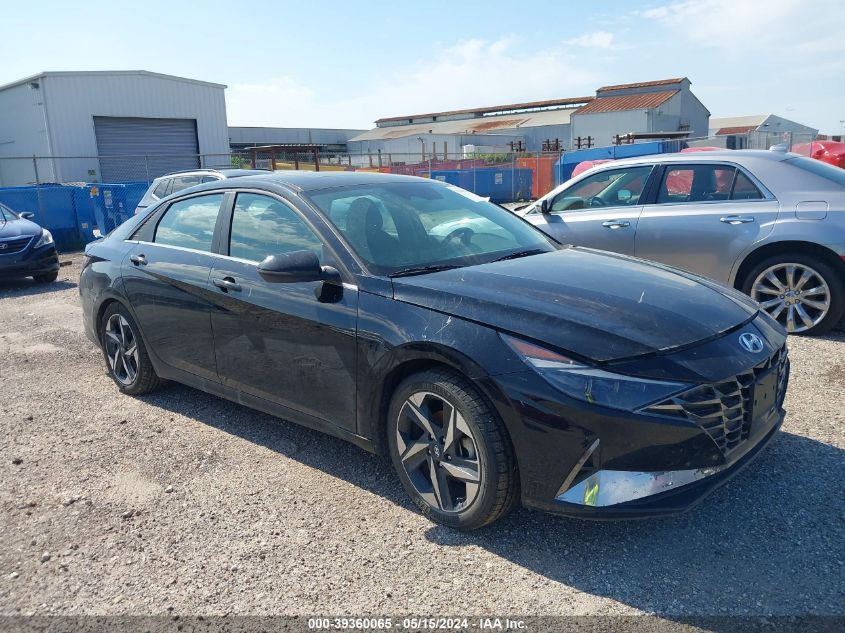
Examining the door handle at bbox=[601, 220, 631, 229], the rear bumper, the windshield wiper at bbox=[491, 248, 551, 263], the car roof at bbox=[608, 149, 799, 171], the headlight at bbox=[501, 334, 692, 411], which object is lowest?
the rear bumper

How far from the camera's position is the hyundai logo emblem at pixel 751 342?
3.05 metres

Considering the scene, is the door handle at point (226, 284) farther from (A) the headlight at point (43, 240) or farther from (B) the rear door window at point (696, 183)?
(A) the headlight at point (43, 240)

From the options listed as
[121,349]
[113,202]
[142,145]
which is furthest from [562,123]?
[121,349]

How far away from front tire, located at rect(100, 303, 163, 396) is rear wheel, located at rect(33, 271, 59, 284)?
6.91 m

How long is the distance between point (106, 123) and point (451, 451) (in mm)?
25848

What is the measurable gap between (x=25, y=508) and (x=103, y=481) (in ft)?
1.32

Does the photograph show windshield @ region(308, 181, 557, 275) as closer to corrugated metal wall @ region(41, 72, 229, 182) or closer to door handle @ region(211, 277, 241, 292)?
door handle @ region(211, 277, 241, 292)

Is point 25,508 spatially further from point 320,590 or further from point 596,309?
point 596,309

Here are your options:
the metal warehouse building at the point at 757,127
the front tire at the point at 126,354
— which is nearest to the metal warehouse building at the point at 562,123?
the metal warehouse building at the point at 757,127

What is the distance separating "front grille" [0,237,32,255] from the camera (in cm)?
1056

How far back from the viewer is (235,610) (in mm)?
2734

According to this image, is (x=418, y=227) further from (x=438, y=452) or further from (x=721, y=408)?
(x=721, y=408)

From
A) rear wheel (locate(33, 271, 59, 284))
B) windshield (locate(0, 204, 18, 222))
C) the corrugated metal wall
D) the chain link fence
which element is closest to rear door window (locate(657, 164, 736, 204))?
the chain link fence

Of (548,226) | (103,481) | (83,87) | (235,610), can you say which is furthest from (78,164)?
(235,610)
